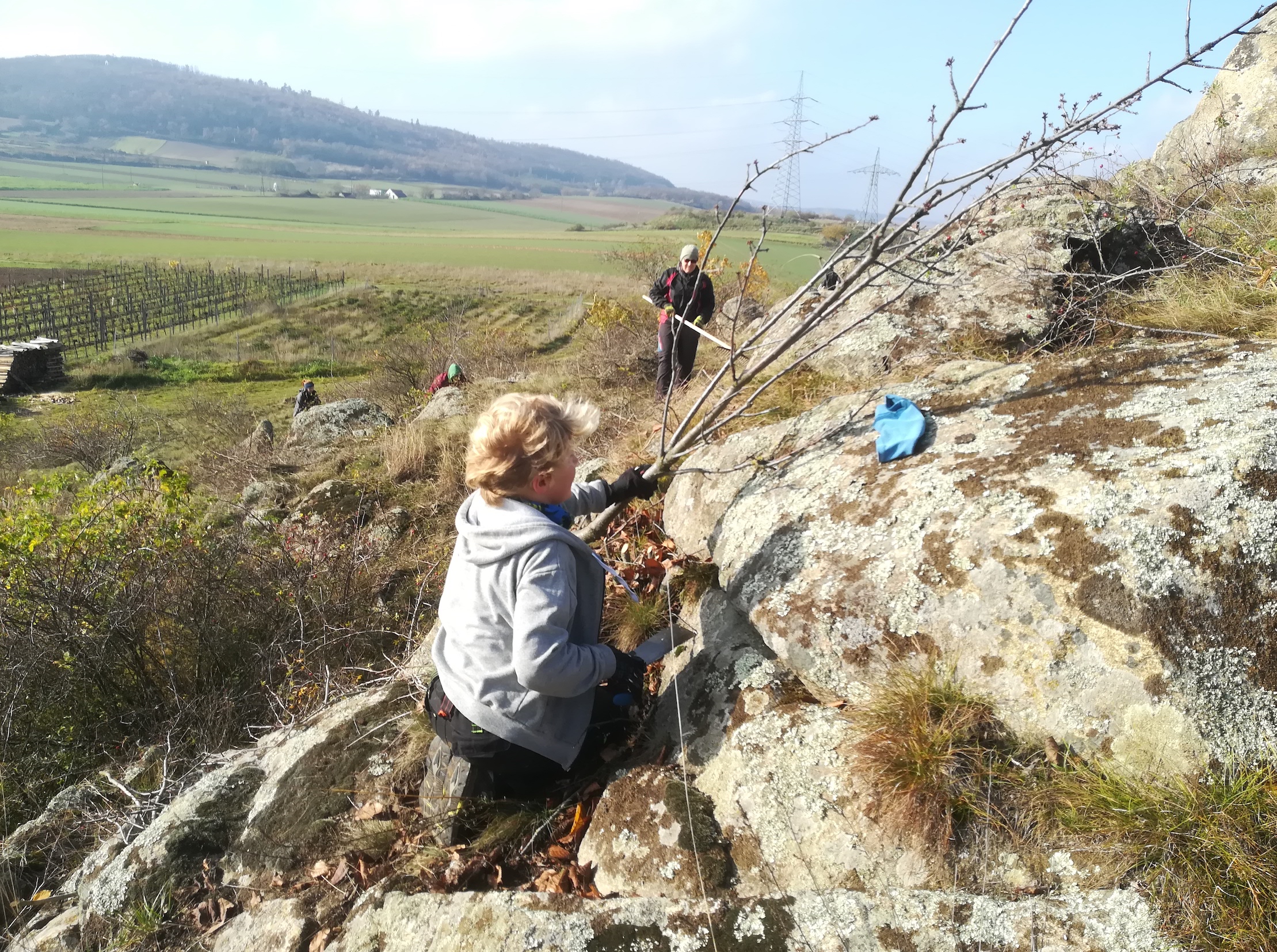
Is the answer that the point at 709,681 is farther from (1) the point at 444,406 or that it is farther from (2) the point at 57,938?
(1) the point at 444,406

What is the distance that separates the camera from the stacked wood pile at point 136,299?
126 ft

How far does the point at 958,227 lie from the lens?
5.85m

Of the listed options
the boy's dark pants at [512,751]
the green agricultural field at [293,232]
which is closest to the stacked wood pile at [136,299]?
the green agricultural field at [293,232]

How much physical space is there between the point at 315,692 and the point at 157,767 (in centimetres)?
100

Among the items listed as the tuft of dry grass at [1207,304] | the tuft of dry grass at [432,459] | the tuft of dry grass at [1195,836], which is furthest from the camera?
the tuft of dry grass at [432,459]

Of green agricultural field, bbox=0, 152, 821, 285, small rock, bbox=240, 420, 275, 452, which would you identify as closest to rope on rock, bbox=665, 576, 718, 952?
green agricultural field, bbox=0, 152, 821, 285

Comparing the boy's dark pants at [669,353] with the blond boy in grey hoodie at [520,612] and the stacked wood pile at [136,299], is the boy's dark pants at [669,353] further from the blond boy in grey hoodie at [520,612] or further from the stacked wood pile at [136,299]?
the stacked wood pile at [136,299]

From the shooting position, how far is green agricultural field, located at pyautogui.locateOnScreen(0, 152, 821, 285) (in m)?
78.2

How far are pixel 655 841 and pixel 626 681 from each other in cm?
66

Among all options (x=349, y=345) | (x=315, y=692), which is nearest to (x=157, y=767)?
(x=315, y=692)

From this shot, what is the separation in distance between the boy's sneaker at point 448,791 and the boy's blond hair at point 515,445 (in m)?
1.10

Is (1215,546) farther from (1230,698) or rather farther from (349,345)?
(349,345)

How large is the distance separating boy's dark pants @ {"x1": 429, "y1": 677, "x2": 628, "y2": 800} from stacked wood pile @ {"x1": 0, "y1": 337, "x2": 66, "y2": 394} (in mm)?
34188

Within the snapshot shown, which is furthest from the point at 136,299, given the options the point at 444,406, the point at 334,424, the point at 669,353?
the point at 669,353
